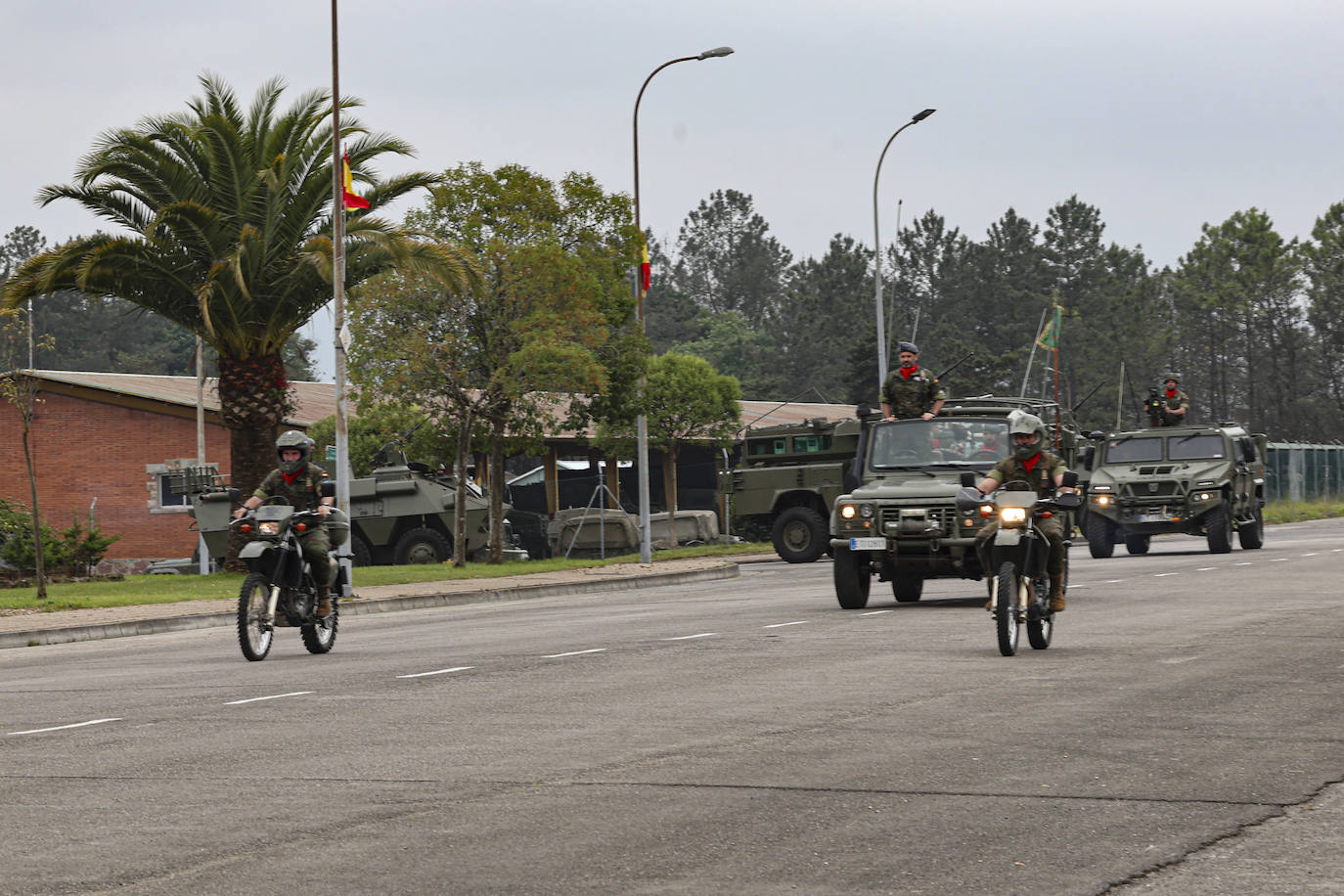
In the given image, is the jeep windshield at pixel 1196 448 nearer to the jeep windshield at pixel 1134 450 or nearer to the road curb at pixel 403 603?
the jeep windshield at pixel 1134 450

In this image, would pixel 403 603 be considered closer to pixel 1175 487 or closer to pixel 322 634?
pixel 322 634

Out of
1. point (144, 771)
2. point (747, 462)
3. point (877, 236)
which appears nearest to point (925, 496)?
point (144, 771)

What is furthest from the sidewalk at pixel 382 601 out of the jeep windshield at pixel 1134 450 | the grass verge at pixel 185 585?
the jeep windshield at pixel 1134 450

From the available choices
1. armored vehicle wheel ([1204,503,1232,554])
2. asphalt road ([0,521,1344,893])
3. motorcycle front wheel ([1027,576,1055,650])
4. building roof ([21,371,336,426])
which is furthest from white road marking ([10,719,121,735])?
building roof ([21,371,336,426])

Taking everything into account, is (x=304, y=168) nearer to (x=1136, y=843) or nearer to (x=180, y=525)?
(x=180, y=525)

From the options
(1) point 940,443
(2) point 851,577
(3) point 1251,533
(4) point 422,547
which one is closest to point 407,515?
(4) point 422,547

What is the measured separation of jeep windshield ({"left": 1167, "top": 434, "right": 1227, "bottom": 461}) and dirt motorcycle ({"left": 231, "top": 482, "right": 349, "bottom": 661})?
19129 mm

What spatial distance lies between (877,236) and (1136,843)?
125 feet

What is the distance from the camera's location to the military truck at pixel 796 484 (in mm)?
33406

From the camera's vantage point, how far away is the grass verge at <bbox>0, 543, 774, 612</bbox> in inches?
947

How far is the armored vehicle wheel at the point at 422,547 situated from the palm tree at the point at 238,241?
6309mm

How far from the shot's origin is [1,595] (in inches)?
1033

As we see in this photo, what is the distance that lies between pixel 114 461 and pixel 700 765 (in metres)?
39.4

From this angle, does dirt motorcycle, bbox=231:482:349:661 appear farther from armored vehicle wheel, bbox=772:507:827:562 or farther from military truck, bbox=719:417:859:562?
armored vehicle wheel, bbox=772:507:827:562
